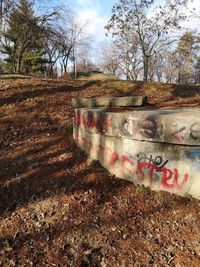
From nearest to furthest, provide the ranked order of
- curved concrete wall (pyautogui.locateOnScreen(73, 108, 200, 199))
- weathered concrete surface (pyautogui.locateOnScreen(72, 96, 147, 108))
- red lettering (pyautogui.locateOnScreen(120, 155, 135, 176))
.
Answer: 1. curved concrete wall (pyautogui.locateOnScreen(73, 108, 200, 199))
2. red lettering (pyautogui.locateOnScreen(120, 155, 135, 176))
3. weathered concrete surface (pyautogui.locateOnScreen(72, 96, 147, 108))

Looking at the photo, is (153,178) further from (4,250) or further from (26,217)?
(4,250)

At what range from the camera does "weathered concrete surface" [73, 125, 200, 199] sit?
9.89 ft

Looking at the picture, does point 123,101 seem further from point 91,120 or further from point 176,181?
point 176,181

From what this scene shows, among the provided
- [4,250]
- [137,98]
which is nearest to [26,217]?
[4,250]

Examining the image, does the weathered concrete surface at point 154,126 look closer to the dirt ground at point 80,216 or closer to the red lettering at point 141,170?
the red lettering at point 141,170

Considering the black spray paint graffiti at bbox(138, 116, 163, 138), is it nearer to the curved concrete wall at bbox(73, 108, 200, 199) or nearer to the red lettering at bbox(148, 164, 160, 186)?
the curved concrete wall at bbox(73, 108, 200, 199)

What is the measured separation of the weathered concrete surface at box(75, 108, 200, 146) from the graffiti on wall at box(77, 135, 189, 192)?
0.25 m

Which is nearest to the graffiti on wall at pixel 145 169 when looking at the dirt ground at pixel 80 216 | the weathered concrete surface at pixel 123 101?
the dirt ground at pixel 80 216

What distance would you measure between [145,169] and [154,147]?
307 millimetres

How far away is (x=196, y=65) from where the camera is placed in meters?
41.0

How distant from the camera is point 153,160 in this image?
3.26 meters

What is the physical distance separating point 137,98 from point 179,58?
41024 mm

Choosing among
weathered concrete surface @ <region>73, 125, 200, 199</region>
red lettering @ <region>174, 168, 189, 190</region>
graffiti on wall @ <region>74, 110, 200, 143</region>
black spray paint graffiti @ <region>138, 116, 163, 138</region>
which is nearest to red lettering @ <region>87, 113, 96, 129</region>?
graffiti on wall @ <region>74, 110, 200, 143</region>

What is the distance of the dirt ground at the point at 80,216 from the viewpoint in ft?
8.38
